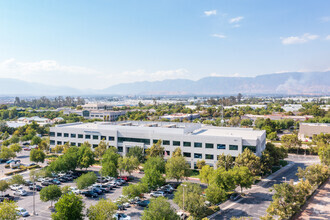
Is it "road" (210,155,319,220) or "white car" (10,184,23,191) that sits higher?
"white car" (10,184,23,191)

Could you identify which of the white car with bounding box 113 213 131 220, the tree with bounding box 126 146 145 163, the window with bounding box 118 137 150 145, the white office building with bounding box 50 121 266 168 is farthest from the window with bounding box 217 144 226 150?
the white car with bounding box 113 213 131 220

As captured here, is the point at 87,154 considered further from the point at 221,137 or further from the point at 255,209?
the point at 255,209

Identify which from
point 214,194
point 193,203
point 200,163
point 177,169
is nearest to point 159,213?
point 193,203

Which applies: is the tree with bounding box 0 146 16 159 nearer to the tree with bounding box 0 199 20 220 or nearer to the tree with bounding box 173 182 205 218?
the tree with bounding box 0 199 20 220

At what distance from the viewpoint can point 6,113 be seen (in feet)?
543

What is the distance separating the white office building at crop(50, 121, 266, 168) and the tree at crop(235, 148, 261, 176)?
5.03m

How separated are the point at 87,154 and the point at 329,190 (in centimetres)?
4603

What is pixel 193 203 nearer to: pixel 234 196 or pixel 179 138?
pixel 234 196

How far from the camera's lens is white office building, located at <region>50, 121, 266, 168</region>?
183 feet

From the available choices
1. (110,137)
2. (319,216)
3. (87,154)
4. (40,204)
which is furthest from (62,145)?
(319,216)

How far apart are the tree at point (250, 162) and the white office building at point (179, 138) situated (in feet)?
16.5

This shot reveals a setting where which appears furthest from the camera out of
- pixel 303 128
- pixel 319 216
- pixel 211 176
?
pixel 303 128

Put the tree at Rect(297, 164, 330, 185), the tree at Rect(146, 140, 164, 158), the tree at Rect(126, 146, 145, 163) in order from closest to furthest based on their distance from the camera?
the tree at Rect(297, 164, 330, 185), the tree at Rect(126, 146, 145, 163), the tree at Rect(146, 140, 164, 158)

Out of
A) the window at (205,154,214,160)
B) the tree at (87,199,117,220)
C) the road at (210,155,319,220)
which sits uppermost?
the tree at (87,199,117,220)
